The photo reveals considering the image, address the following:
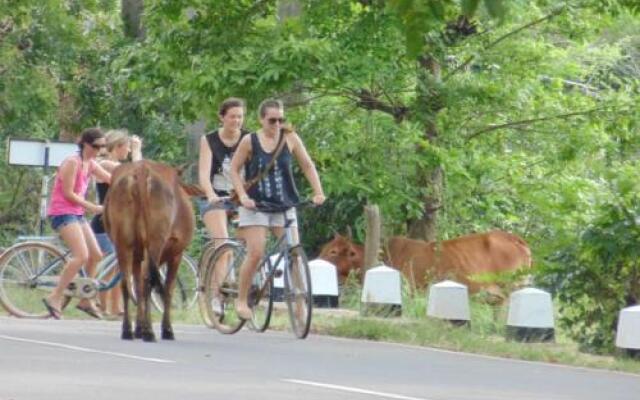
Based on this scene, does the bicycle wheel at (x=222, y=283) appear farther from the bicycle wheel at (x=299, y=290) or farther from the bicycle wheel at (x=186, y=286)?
the bicycle wheel at (x=186, y=286)

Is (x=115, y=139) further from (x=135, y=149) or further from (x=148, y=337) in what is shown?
(x=148, y=337)

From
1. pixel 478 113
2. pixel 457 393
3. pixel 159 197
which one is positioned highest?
pixel 478 113

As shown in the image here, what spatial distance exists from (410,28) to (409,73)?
14246mm

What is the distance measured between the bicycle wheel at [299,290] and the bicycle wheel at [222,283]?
69 centimetres

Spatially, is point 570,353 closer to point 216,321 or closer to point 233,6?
point 216,321

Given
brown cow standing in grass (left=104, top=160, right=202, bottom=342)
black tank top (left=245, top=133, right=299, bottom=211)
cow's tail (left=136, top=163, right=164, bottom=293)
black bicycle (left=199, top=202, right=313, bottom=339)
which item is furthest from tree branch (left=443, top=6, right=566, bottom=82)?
cow's tail (left=136, top=163, right=164, bottom=293)

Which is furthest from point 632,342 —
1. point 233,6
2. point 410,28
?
point 233,6

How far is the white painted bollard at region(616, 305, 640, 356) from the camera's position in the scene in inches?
563

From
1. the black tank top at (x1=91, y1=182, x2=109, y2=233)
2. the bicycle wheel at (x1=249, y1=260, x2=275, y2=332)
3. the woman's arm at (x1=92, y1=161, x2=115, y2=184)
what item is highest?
the woman's arm at (x1=92, y1=161, x2=115, y2=184)

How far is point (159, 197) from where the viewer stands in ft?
49.1

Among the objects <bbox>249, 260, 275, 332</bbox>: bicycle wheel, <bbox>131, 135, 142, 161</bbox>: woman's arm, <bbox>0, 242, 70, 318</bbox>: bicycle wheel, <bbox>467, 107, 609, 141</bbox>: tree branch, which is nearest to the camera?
<bbox>249, 260, 275, 332</bbox>: bicycle wheel

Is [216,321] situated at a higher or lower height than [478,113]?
lower

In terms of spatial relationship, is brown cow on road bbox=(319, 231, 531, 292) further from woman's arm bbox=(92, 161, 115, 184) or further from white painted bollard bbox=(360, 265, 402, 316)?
woman's arm bbox=(92, 161, 115, 184)

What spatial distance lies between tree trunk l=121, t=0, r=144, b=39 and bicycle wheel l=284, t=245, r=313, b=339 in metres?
15.6
